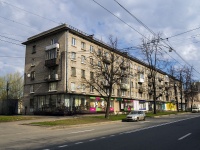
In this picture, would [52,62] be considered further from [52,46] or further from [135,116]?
[135,116]

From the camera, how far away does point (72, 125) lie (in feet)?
72.3

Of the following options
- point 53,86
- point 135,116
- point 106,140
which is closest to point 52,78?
point 53,86

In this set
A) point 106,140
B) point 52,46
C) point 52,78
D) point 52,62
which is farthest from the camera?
point 52,46

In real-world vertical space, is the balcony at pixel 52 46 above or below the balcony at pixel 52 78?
above

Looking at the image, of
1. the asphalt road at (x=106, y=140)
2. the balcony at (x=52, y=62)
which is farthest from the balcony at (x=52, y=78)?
the asphalt road at (x=106, y=140)

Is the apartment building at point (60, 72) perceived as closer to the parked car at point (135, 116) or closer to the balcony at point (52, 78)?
the balcony at point (52, 78)

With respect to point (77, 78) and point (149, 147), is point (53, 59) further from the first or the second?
point (149, 147)

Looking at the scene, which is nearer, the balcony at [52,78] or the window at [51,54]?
the balcony at [52,78]

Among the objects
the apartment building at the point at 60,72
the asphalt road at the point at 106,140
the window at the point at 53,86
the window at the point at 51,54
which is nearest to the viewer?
the asphalt road at the point at 106,140

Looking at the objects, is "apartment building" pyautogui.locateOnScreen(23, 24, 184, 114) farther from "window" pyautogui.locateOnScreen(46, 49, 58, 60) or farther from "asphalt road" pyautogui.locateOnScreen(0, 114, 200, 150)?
"asphalt road" pyautogui.locateOnScreen(0, 114, 200, 150)

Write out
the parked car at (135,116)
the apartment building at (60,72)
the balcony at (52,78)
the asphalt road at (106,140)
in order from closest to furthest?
the asphalt road at (106,140) → the parked car at (135,116) → the apartment building at (60,72) → the balcony at (52,78)

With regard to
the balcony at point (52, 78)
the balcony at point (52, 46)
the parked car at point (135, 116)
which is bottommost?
the parked car at point (135, 116)

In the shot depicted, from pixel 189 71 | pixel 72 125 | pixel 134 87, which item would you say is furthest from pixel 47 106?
pixel 189 71

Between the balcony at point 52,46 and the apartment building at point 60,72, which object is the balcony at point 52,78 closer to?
the apartment building at point 60,72
